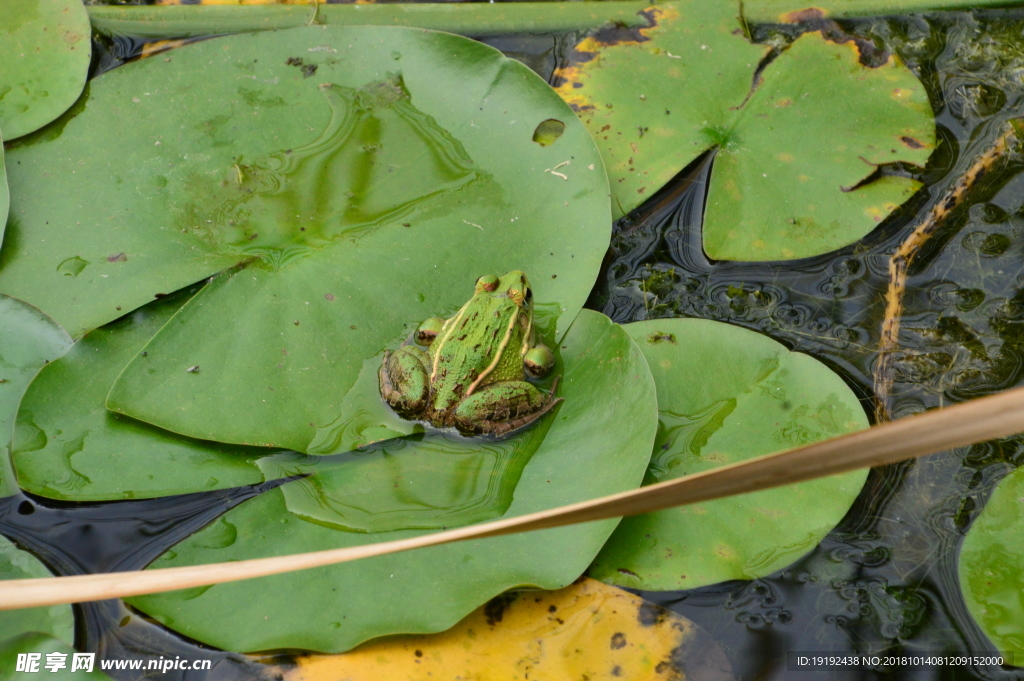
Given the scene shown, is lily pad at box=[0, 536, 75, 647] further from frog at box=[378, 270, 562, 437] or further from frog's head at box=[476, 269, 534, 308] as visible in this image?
frog's head at box=[476, 269, 534, 308]

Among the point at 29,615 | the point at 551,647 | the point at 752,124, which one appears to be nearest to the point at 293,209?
the point at 29,615

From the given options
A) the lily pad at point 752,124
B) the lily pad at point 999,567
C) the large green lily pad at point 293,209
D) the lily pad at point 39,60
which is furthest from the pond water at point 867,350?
the large green lily pad at point 293,209

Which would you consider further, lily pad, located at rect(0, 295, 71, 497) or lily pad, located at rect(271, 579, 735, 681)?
lily pad, located at rect(0, 295, 71, 497)

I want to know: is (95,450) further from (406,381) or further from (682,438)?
(682,438)

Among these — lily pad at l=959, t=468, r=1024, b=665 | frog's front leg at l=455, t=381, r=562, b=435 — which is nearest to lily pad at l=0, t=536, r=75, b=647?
frog's front leg at l=455, t=381, r=562, b=435

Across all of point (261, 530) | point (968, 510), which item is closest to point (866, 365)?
point (968, 510)

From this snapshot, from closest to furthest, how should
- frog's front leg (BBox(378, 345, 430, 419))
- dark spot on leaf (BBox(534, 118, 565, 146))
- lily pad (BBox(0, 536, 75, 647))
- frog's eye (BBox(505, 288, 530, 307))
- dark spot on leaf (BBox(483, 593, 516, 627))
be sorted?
lily pad (BBox(0, 536, 75, 647))
dark spot on leaf (BBox(483, 593, 516, 627))
frog's front leg (BBox(378, 345, 430, 419))
frog's eye (BBox(505, 288, 530, 307))
dark spot on leaf (BBox(534, 118, 565, 146))

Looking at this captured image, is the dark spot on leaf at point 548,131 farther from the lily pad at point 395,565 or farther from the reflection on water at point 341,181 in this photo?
the lily pad at point 395,565
